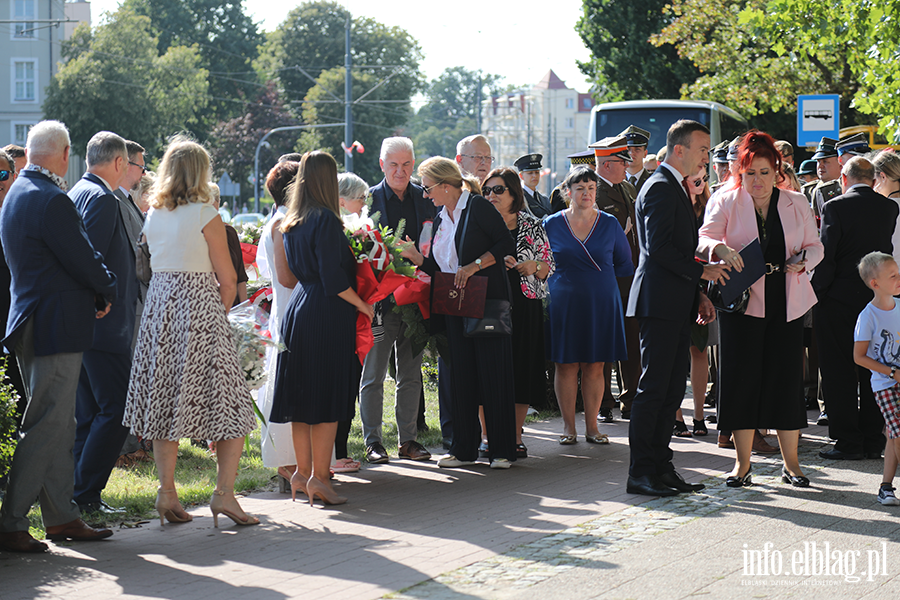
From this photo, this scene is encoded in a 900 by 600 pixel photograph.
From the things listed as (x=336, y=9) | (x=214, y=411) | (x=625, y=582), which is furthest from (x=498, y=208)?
(x=336, y=9)

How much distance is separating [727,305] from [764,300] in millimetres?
249

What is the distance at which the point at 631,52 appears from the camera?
31.0m

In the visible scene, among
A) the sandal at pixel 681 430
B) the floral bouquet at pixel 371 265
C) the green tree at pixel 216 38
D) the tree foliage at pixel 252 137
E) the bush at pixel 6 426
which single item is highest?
the green tree at pixel 216 38

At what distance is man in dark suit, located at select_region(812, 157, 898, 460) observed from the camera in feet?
25.8

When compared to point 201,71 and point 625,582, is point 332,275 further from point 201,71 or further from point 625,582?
point 201,71

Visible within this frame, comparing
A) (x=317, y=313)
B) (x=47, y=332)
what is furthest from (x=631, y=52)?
(x=47, y=332)

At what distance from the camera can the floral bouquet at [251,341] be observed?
6008mm

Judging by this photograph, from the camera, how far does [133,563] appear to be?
5160 millimetres

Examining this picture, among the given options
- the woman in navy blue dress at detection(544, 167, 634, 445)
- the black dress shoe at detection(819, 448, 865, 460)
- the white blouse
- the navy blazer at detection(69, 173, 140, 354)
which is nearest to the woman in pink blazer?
the black dress shoe at detection(819, 448, 865, 460)

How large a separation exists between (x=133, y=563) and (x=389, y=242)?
2.69 meters

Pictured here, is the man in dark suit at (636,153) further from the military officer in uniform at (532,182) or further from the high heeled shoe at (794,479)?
the high heeled shoe at (794,479)

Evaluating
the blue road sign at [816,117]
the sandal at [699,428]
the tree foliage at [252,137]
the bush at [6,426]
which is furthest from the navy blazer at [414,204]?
the tree foliage at [252,137]

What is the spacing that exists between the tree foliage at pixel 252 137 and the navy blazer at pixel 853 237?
5483cm

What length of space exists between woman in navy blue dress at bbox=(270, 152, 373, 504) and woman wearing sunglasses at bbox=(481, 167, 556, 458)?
1.83m
